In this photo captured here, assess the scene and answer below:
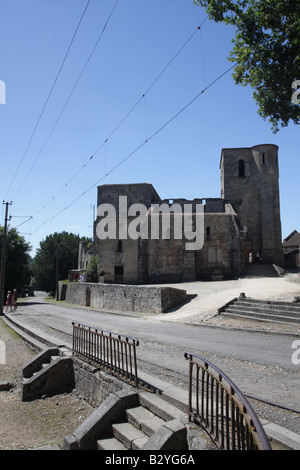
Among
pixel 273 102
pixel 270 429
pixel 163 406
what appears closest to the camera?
pixel 270 429

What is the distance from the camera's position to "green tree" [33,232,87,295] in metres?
51.1

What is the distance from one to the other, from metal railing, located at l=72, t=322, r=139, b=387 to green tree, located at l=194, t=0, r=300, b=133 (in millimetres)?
9979

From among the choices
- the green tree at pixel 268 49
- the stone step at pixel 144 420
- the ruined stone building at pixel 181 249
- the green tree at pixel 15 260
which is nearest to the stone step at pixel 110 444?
the stone step at pixel 144 420

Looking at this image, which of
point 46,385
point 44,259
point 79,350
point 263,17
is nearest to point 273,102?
point 263,17

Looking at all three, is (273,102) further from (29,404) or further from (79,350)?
(29,404)

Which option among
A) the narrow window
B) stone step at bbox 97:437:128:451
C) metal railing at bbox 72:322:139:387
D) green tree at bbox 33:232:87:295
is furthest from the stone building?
stone step at bbox 97:437:128:451

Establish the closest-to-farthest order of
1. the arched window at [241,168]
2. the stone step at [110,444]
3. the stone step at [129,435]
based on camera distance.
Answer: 1. the stone step at [129,435]
2. the stone step at [110,444]
3. the arched window at [241,168]

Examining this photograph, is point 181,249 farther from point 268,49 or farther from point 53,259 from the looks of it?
point 53,259

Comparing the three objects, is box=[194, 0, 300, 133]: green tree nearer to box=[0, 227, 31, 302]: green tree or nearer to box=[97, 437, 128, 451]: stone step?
box=[97, 437, 128, 451]: stone step

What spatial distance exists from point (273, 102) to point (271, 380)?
405 inches

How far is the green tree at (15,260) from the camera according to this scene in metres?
36.5

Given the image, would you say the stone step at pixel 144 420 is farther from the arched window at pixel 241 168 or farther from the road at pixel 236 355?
the arched window at pixel 241 168

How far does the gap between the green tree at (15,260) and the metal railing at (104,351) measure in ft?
103

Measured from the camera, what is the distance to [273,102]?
1210 cm
